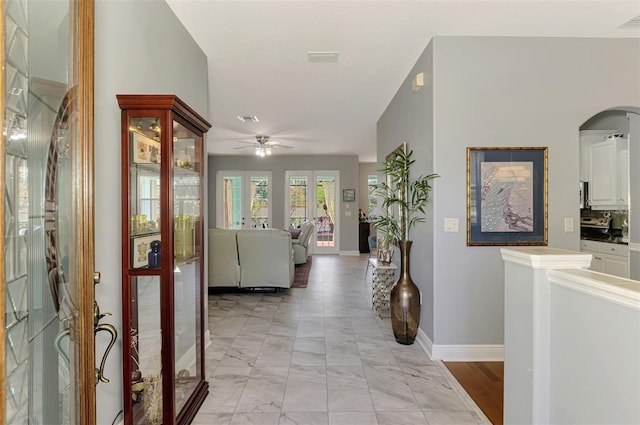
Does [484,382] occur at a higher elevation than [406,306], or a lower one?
lower

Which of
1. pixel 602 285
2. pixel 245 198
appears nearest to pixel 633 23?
pixel 602 285

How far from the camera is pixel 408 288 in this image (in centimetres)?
314

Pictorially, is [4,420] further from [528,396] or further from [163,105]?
[528,396]

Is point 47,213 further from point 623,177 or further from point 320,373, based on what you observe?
point 623,177

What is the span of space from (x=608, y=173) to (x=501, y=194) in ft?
6.29

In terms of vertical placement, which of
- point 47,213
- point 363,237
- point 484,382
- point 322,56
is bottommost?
point 484,382

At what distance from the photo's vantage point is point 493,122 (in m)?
2.93

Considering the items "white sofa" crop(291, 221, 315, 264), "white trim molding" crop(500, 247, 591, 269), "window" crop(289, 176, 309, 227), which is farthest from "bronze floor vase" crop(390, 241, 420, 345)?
"window" crop(289, 176, 309, 227)

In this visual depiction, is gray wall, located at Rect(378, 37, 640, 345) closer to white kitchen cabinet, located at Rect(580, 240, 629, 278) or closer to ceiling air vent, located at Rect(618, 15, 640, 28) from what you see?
ceiling air vent, located at Rect(618, 15, 640, 28)

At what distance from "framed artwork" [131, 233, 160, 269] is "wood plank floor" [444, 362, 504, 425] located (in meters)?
2.29

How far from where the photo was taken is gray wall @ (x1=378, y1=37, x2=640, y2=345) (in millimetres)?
2908

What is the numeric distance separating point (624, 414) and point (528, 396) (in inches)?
18.6

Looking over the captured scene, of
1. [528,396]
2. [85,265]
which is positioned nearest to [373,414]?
[528,396]

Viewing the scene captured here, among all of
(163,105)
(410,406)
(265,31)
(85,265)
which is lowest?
(410,406)
